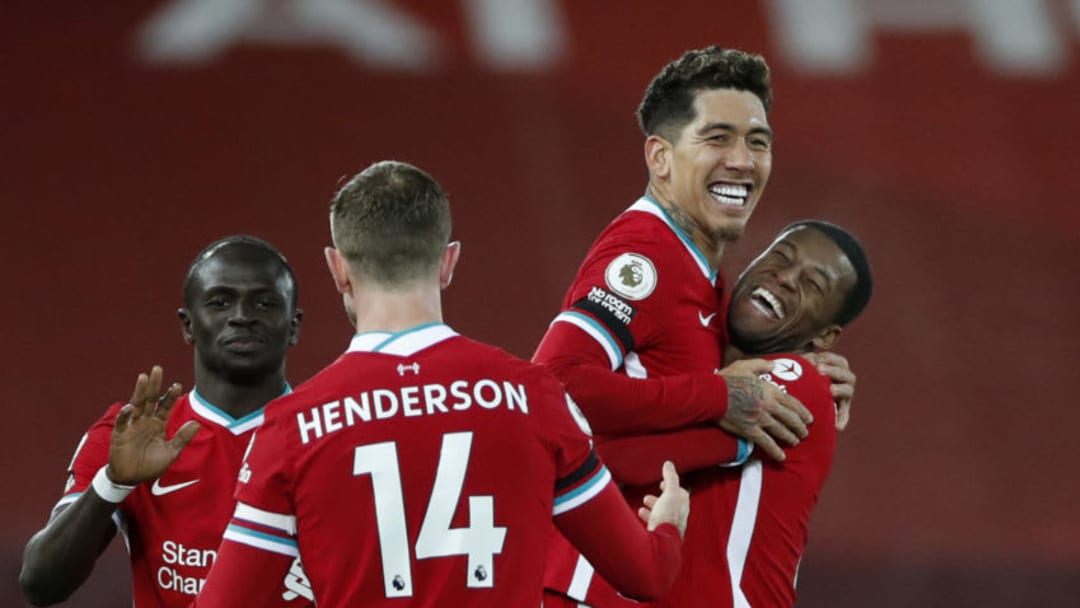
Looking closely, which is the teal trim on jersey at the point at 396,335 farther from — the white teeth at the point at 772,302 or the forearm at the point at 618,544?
the white teeth at the point at 772,302

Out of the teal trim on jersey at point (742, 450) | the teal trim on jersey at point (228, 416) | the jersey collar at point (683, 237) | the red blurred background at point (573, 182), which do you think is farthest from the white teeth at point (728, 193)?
the red blurred background at point (573, 182)

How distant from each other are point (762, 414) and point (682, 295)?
13.1 inches

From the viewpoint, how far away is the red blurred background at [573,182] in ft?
24.5

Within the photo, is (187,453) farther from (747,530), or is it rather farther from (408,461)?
(747,530)

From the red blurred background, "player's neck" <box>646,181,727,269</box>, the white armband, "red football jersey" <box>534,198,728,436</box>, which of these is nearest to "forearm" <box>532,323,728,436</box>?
"red football jersey" <box>534,198,728,436</box>

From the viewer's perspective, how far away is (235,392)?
11.3ft

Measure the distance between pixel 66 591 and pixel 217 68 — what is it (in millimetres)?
5391

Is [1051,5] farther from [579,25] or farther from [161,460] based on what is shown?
[161,460]

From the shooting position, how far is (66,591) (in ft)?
10.5

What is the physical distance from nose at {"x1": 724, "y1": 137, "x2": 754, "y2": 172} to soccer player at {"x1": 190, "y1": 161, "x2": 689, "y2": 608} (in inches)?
46.1

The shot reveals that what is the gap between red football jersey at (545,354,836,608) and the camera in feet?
11.3

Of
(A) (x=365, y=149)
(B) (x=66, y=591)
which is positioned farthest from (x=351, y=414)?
(A) (x=365, y=149)

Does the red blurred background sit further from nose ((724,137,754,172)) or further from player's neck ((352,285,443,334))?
player's neck ((352,285,443,334))

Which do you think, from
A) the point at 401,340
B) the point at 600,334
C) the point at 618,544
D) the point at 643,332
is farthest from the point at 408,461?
the point at 643,332
